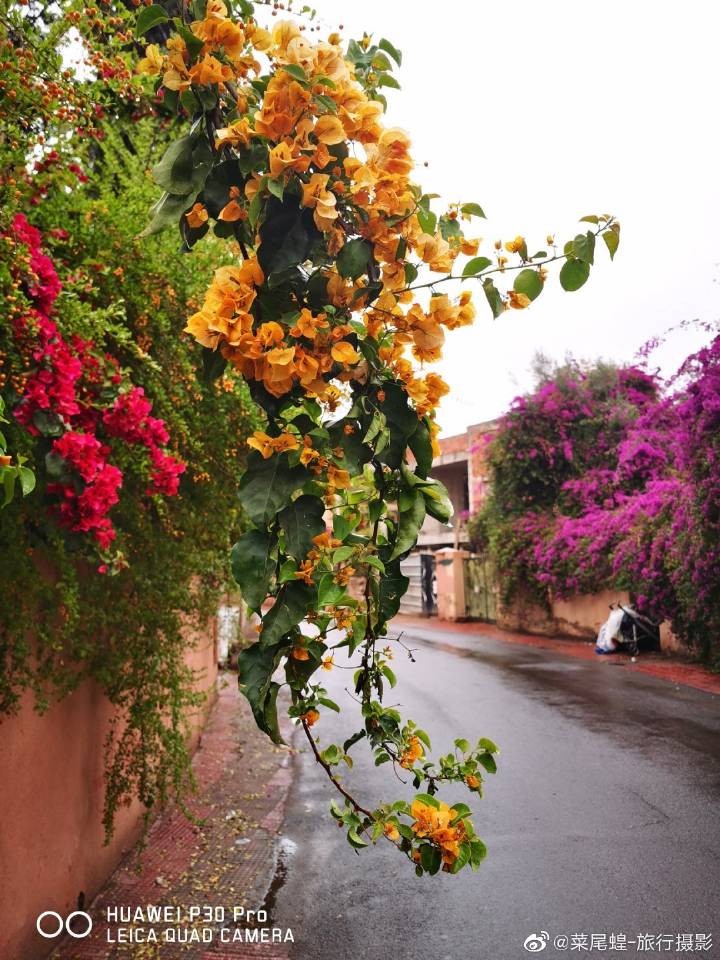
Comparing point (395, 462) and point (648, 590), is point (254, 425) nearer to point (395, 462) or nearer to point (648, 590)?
point (395, 462)

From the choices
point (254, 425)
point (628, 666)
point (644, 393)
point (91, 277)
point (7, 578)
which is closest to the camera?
point (7, 578)

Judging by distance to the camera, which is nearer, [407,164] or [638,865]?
[407,164]

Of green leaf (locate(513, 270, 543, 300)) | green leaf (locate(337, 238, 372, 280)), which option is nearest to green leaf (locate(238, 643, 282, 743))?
green leaf (locate(337, 238, 372, 280))

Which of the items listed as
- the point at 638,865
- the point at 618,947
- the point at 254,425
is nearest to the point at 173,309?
the point at 254,425

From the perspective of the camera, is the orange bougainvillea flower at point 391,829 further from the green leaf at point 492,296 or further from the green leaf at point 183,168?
the green leaf at point 183,168

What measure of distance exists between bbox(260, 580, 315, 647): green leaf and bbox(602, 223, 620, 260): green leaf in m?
0.64

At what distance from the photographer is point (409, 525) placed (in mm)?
1025

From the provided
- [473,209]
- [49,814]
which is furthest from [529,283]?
[49,814]

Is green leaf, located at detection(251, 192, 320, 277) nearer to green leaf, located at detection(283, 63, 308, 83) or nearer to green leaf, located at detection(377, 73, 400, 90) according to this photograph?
green leaf, located at detection(283, 63, 308, 83)

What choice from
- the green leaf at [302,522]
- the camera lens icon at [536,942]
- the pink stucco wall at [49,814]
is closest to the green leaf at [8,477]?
the green leaf at [302,522]

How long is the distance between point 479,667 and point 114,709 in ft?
28.4

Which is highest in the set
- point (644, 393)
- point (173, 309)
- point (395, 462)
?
point (644, 393)

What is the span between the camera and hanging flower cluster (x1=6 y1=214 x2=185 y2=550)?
2404 millimetres

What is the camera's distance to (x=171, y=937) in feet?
12.0
